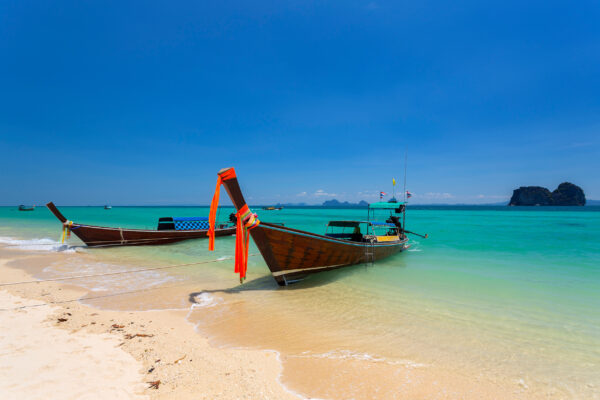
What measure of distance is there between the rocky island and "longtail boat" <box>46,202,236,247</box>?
21411cm

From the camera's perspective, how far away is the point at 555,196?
168750mm

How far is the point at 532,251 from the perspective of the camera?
1869 centimetres

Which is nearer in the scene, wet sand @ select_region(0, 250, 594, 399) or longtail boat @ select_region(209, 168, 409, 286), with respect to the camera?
wet sand @ select_region(0, 250, 594, 399)

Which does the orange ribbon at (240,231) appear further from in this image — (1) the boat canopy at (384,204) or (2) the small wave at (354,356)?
(1) the boat canopy at (384,204)

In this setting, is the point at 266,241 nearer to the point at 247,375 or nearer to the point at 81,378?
the point at 247,375

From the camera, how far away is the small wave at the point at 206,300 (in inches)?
296

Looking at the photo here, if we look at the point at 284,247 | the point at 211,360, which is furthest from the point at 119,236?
the point at 211,360

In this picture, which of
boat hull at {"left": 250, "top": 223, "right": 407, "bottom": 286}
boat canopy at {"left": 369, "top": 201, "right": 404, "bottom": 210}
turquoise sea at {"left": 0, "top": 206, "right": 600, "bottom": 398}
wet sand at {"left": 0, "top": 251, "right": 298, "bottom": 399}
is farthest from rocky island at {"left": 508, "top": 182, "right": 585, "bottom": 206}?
wet sand at {"left": 0, "top": 251, "right": 298, "bottom": 399}

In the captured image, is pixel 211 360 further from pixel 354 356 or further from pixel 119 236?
pixel 119 236

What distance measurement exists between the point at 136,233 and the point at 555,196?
746ft

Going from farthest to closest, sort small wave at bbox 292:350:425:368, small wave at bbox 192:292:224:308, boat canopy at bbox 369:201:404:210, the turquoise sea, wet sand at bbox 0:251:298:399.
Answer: boat canopy at bbox 369:201:404:210 < small wave at bbox 192:292:224:308 < the turquoise sea < small wave at bbox 292:350:425:368 < wet sand at bbox 0:251:298:399

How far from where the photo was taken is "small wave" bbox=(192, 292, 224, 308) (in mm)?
7512

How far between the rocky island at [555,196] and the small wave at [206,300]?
219896 mm

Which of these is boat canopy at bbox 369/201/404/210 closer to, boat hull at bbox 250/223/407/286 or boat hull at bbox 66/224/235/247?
boat hull at bbox 250/223/407/286
